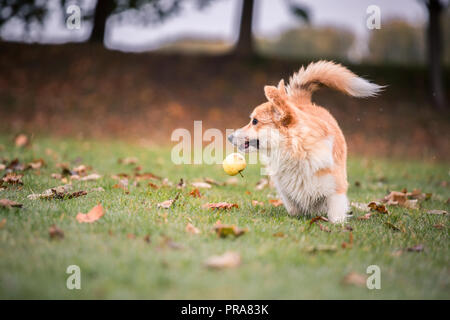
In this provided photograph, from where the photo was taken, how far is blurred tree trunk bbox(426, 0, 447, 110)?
478 inches

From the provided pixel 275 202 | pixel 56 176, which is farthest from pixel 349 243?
pixel 56 176

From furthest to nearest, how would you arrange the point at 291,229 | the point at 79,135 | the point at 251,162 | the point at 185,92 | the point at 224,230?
the point at 185,92 → the point at 79,135 → the point at 251,162 → the point at 291,229 → the point at 224,230

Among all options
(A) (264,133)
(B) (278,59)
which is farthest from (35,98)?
(A) (264,133)

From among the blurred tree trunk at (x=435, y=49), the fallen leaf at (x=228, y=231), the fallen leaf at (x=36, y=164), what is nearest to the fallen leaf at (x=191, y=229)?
the fallen leaf at (x=228, y=231)

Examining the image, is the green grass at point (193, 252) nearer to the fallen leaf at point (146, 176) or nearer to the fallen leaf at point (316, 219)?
the fallen leaf at point (316, 219)

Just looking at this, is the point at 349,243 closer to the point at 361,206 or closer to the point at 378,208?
the point at 378,208

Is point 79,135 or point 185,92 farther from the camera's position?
point 185,92

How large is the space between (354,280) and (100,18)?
1418cm

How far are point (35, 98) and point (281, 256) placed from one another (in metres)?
11.7

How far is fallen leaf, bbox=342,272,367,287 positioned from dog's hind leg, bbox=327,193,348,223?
121 cm

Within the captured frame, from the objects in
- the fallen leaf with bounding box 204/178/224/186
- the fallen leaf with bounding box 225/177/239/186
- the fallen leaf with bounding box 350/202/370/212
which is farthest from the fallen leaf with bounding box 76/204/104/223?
the fallen leaf with bounding box 350/202/370/212

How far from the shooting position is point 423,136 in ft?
38.2

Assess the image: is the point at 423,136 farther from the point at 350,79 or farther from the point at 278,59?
the point at 350,79

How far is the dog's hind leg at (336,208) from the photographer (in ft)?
11.1
